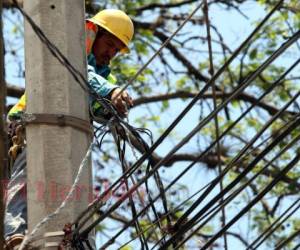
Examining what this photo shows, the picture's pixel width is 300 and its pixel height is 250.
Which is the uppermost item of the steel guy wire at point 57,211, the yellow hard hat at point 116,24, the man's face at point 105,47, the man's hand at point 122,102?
the yellow hard hat at point 116,24

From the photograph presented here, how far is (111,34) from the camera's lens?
7242mm

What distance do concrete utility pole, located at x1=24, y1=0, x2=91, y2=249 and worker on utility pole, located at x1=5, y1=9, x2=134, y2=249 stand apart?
0.51 ft

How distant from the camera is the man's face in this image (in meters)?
7.15

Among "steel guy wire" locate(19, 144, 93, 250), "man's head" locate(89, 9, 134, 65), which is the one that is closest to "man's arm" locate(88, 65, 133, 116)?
"man's head" locate(89, 9, 134, 65)

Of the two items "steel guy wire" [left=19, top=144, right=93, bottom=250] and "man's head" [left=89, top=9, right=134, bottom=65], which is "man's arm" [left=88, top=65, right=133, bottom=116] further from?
"steel guy wire" [left=19, top=144, right=93, bottom=250]

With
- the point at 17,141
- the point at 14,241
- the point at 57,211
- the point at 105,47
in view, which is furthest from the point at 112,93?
the point at 57,211

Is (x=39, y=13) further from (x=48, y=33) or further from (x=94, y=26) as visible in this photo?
(x=94, y=26)

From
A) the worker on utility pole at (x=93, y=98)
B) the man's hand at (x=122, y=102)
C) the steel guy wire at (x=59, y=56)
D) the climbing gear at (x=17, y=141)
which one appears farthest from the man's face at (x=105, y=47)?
the steel guy wire at (x=59, y=56)

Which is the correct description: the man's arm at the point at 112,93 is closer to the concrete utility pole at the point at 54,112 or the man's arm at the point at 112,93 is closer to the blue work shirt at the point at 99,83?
the blue work shirt at the point at 99,83

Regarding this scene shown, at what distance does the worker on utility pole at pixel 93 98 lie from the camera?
564 cm

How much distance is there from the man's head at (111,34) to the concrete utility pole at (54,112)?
1.69m

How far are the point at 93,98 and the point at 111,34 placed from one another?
1768 mm

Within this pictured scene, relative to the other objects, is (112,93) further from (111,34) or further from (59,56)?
(59,56)

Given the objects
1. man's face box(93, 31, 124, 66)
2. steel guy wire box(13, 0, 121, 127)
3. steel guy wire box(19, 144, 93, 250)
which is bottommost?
steel guy wire box(19, 144, 93, 250)
